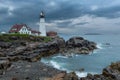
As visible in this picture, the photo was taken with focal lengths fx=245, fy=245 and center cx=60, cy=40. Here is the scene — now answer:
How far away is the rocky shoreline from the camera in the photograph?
3156 cm

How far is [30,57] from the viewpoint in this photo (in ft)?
183

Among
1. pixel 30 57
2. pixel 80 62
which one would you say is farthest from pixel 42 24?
pixel 80 62

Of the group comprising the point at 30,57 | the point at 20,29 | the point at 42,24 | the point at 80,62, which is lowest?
the point at 80,62

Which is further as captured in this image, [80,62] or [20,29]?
[20,29]

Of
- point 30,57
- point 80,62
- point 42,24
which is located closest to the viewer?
point 30,57

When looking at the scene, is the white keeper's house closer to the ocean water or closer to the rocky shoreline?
the rocky shoreline

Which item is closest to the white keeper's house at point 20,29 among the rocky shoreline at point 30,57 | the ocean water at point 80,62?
the rocky shoreline at point 30,57

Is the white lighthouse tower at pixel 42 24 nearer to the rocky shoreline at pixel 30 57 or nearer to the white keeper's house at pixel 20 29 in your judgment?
the white keeper's house at pixel 20 29

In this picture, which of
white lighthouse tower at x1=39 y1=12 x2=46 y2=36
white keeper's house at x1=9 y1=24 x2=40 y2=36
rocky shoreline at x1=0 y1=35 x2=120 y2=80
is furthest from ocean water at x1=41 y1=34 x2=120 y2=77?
white keeper's house at x1=9 y1=24 x2=40 y2=36

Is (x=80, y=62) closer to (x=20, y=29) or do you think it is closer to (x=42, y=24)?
(x=42, y=24)

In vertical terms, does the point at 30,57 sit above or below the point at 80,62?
above

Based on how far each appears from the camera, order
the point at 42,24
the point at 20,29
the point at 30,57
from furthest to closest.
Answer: the point at 20,29
the point at 42,24
the point at 30,57

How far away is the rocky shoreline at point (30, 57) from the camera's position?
3156 centimetres

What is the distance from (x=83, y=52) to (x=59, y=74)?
41.8 m
